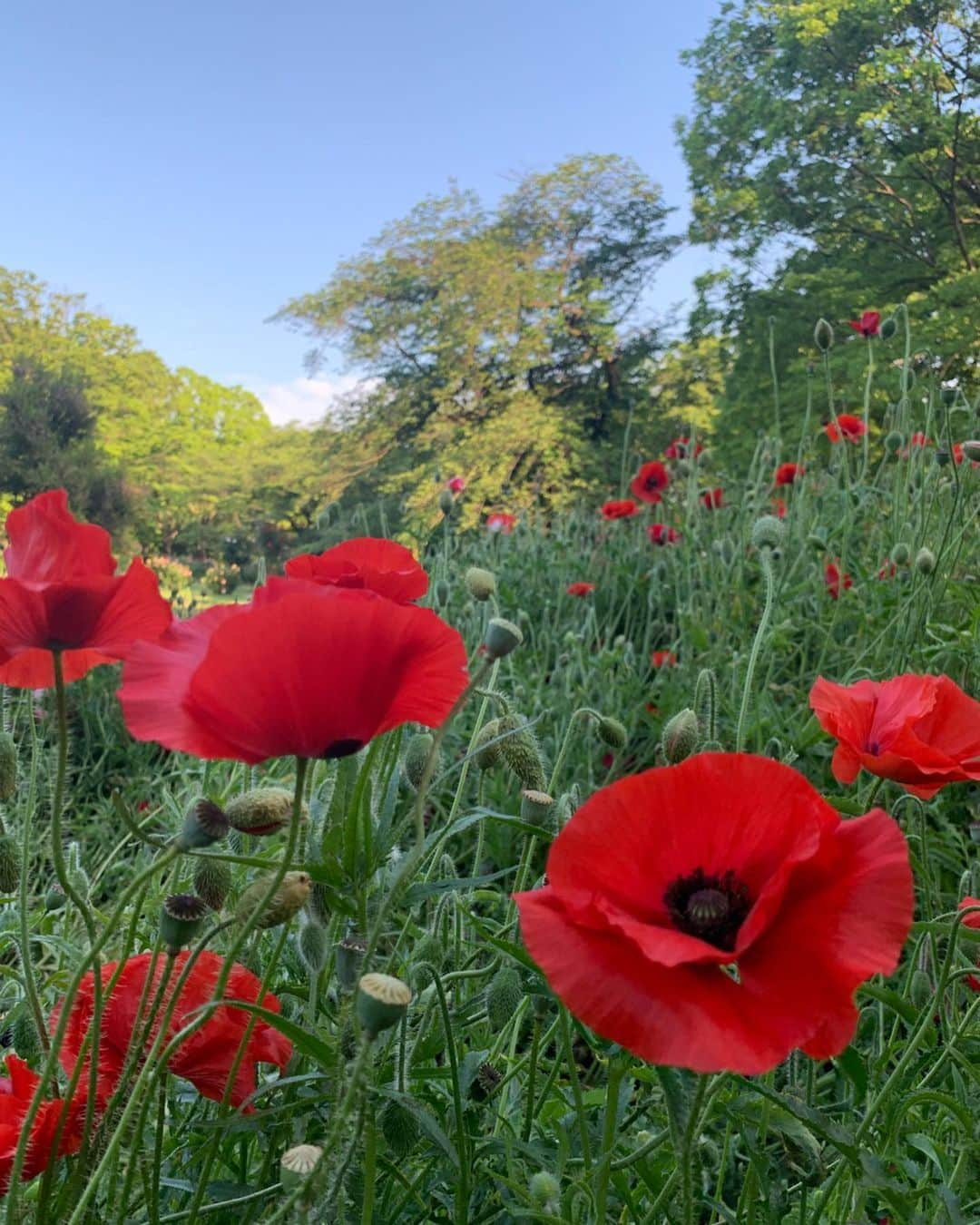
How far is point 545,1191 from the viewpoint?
1.84 ft

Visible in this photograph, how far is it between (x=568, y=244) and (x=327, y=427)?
467 centimetres

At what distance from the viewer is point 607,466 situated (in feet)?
46.9

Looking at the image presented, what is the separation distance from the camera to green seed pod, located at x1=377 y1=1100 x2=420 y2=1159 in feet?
1.82

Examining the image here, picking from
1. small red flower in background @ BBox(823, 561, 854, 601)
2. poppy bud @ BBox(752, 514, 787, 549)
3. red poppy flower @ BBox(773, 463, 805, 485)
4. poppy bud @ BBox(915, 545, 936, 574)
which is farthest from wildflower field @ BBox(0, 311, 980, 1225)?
red poppy flower @ BBox(773, 463, 805, 485)

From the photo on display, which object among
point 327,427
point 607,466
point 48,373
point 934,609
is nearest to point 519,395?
point 607,466

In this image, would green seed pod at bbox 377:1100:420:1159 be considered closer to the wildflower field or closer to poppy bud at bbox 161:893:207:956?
the wildflower field

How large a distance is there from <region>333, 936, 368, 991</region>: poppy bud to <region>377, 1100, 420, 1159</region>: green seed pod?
0.07 meters

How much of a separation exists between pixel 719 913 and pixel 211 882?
30cm

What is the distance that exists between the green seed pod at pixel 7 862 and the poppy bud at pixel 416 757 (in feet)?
0.94

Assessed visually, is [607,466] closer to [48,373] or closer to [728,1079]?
[48,373]

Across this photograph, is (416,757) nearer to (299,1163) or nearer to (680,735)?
(680,735)

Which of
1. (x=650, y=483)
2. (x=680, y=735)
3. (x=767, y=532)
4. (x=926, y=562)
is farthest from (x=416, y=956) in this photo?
(x=650, y=483)

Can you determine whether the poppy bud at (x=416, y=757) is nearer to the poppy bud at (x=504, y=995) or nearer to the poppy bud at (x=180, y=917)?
the poppy bud at (x=504, y=995)

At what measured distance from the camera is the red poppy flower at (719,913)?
0.41 m
